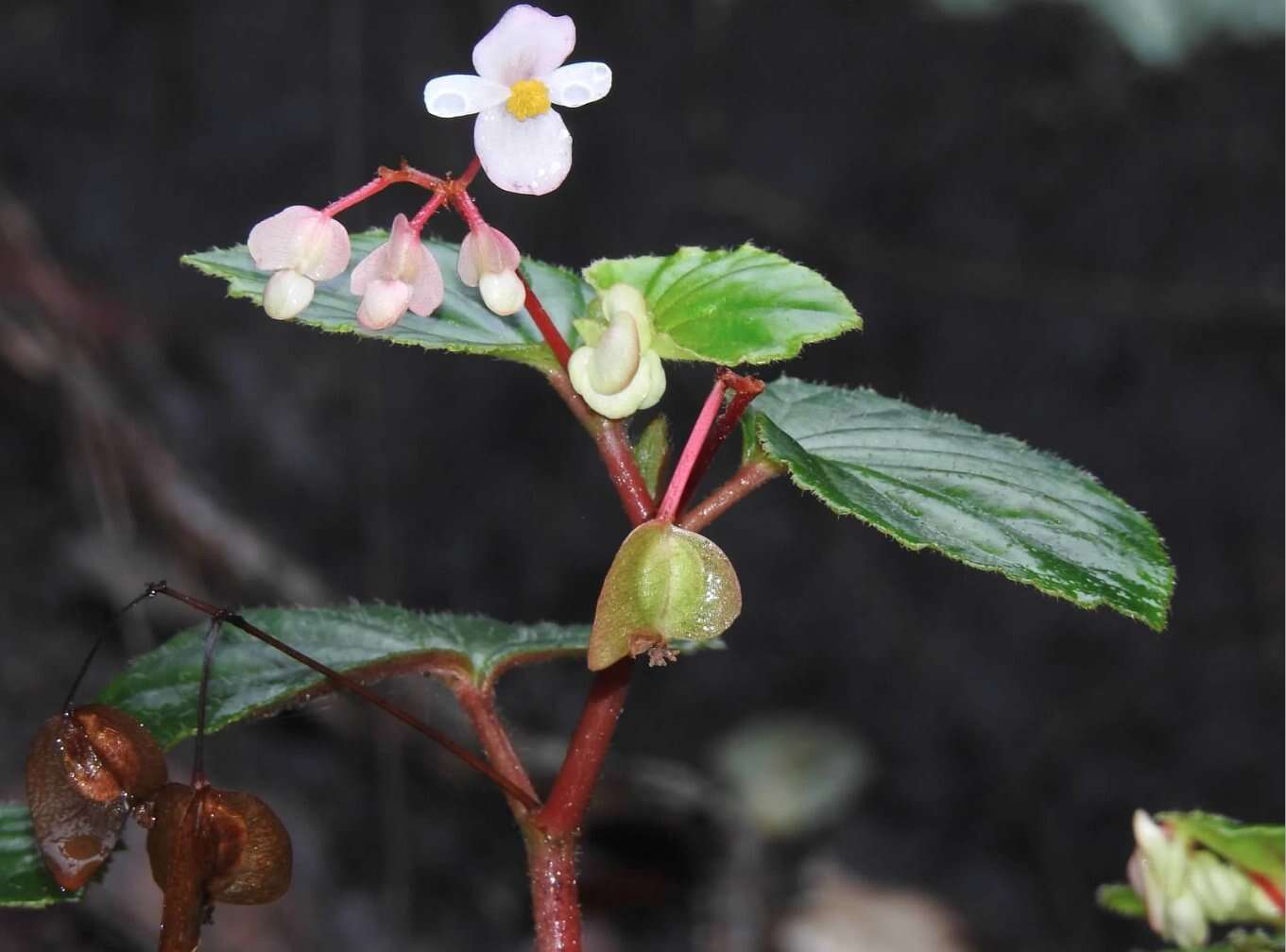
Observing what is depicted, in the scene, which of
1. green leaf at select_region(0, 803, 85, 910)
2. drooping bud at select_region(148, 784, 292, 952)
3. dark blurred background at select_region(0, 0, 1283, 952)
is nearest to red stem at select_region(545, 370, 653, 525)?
drooping bud at select_region(148, 784, 292, 952)

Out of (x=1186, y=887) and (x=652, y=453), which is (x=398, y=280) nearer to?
(x=652, y=453)

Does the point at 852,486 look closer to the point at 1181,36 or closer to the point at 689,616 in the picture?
the point at 689,616

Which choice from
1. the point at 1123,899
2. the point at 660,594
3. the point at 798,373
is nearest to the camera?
the point at 660,594

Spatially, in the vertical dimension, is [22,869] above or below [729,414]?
below

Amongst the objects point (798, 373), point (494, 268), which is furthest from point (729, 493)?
point (798, 373)

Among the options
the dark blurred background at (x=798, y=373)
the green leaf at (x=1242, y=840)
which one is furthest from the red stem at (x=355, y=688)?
the dark blurred background at (x=798, y=373)

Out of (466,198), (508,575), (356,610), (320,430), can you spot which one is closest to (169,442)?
(320,430)

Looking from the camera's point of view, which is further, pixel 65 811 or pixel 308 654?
pixel 308 654
